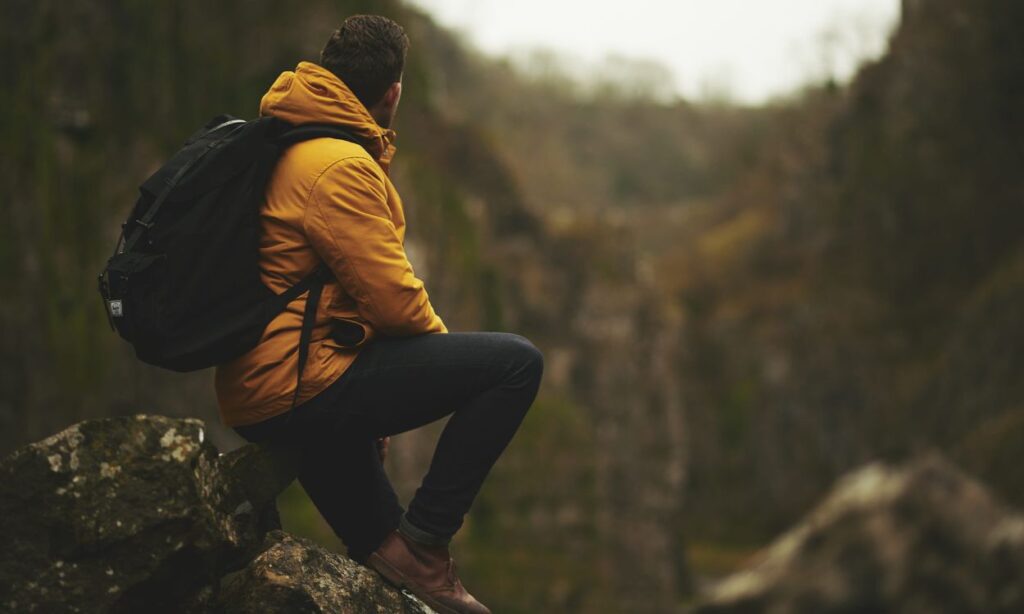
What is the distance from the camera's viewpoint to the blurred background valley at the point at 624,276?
14.4 metres

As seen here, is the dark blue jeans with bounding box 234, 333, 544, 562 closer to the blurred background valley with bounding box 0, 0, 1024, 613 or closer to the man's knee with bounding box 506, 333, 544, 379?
the man's knee with bounding box 506, 333, 544, 379

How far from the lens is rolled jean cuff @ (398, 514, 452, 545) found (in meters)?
4.47

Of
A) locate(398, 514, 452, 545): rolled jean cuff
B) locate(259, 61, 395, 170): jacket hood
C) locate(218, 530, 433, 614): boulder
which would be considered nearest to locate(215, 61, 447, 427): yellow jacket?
locate(259, 61, 395, 170): jacket hood

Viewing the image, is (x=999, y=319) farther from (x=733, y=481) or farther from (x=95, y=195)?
(x=95, y=195)

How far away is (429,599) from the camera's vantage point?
4.51m

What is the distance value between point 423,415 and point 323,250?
2.21 feet

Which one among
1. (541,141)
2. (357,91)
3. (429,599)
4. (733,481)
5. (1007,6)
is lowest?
(733,481)

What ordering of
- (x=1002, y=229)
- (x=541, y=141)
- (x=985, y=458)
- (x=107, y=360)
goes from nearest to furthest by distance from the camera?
(x=107, y=360)
(x=985, y=458)
(x=1002, y=229)
(x=541, y=141)

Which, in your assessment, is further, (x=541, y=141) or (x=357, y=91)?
(x=541, y=141)

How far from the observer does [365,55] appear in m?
4.28

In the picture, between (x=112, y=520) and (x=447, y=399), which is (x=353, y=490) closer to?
(x=447, y=399)

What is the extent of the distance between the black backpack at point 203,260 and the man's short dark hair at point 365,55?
0.20m

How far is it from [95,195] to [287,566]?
11448 mm

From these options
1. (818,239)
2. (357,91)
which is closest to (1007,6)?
(818,239)
